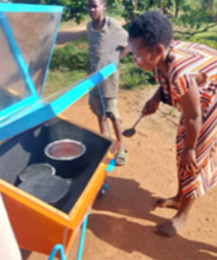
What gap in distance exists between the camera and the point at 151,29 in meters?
1.88

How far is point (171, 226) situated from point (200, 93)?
1138mm

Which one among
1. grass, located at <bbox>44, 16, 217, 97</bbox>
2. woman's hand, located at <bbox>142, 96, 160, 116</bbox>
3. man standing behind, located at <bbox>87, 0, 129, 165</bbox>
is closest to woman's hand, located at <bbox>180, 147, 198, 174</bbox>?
woman's hand, located at <bbox>142, 96, 160, 116</bbox>

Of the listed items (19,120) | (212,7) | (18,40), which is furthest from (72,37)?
(19,120)

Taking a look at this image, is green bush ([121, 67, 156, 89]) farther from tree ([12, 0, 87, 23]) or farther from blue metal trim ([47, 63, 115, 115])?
tree ([12, 0, 87, 23])

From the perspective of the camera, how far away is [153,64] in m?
2.04

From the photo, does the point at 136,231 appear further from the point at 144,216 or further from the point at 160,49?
the point at 160,49

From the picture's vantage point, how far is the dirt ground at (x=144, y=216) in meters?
2.49

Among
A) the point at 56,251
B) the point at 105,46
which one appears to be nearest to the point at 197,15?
the point at 105,46

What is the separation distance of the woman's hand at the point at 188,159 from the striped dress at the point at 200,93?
4.2 inches

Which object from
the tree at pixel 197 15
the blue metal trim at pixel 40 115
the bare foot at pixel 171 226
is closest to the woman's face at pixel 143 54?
the blue metal trim at pixel 40 115

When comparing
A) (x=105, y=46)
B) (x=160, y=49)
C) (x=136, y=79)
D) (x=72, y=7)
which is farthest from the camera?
(x=72, y=7)

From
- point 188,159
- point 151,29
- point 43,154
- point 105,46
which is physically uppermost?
point 151,29

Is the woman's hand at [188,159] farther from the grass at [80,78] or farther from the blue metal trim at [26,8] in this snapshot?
the grass at [80,78]

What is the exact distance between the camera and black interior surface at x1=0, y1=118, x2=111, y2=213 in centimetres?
228
